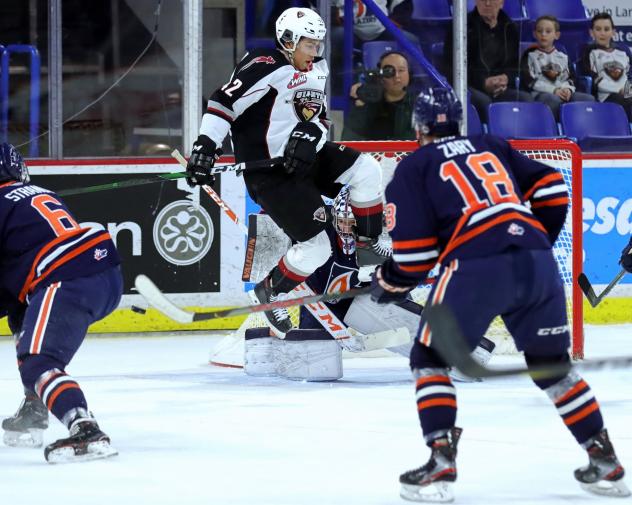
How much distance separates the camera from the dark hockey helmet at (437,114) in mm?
3164

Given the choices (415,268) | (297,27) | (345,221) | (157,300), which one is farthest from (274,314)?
(415,268)

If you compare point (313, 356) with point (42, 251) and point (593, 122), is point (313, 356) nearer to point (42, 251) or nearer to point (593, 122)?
point (42, 251)

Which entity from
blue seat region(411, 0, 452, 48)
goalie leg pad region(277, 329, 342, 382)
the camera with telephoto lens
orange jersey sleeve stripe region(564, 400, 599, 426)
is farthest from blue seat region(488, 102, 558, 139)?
orange jersey sleeve stripe region(564, 400, 599, 426)

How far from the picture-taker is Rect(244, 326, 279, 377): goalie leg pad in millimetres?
5066

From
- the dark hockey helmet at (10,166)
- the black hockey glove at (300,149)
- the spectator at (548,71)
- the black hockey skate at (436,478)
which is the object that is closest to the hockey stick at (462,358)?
the black hockey skate at (436,478)

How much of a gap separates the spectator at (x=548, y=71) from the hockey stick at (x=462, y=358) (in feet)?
14.7

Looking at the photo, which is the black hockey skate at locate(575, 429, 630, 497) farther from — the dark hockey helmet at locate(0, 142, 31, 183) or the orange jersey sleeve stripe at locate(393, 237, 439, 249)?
the dark hockey helmet at locate(0, 142, 31, 183)

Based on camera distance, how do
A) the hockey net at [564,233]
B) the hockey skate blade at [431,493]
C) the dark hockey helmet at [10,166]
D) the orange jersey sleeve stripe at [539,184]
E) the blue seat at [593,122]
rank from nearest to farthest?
the hockey skate blade at [431,493]
the orange jersey sleeve stripe at [539,184]
the dark hockey helmet at [10,166]
the hockey net at [564,233]
the blue seat at [593,122]

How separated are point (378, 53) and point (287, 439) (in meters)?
3.23

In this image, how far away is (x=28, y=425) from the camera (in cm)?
372

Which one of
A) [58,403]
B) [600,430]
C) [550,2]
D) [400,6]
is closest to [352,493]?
[600,430]

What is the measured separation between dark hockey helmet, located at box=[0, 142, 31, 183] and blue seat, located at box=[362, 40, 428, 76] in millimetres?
3167

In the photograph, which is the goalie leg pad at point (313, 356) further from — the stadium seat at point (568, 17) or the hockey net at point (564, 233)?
the stadium seat at point (568, 17)

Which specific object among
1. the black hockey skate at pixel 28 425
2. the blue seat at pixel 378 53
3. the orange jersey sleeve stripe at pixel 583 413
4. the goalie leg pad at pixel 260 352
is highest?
the blue seat at pixel 378 53
